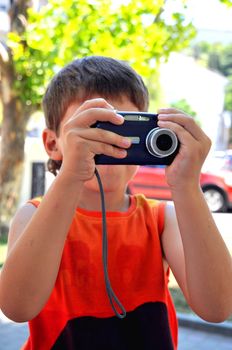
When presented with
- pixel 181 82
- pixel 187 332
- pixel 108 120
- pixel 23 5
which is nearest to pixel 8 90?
pixel 23 5

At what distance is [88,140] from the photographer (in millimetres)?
1059

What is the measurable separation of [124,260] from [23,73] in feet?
17.1

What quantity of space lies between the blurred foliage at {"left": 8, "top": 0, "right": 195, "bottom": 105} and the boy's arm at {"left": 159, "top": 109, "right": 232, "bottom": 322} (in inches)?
162

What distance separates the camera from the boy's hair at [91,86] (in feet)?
4.52

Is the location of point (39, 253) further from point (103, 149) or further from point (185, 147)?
point (185, 147)

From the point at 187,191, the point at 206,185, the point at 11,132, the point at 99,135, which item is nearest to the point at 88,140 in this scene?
the point at 99,135

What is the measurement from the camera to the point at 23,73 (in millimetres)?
6219

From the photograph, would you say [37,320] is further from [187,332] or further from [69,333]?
[187,332]

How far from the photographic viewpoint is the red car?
10875 mm

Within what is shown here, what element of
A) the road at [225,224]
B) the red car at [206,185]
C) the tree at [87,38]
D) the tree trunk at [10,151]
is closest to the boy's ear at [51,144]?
the tree at [87,38]

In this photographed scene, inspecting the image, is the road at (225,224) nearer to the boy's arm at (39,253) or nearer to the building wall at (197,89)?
the boy's arm at (39,253)

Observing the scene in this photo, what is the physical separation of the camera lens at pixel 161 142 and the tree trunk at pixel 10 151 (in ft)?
19.1

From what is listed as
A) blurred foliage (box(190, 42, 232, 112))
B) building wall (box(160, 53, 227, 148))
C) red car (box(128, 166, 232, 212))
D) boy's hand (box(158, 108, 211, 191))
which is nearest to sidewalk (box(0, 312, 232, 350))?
boy's hand (box(158, 108, 211, 191))

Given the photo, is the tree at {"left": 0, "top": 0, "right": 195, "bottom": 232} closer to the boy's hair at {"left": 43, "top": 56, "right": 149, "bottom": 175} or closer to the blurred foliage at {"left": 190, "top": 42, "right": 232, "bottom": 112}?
the boy's hair at {"left": 43, "top": 56, "right": 149, "bottom": 175}
